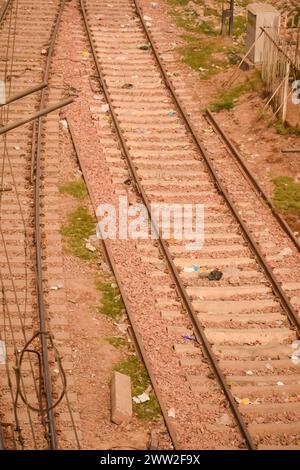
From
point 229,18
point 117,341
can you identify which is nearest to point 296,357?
point 117,341

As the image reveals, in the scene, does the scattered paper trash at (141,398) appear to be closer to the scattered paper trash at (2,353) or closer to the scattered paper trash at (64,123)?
the scattered paper trash at (2,353)

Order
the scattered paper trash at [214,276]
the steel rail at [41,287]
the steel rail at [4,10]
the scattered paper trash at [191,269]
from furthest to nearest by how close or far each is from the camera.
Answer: the steel rail at [4,10] → the scattered paper trash at [191,269] → the scattered paper trash at [214,276] → the steel rail at [41,287]

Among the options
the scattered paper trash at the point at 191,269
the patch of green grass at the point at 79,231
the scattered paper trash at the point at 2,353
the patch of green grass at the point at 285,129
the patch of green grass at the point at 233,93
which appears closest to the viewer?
the scattered paper trash at the point at 2,353

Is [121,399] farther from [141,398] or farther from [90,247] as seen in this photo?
[90,247]

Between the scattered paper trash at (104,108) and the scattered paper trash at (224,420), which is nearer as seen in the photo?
the scattered paper trash at (224,420)

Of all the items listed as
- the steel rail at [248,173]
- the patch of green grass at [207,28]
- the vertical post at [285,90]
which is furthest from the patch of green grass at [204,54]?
the vertical post at [285,90]

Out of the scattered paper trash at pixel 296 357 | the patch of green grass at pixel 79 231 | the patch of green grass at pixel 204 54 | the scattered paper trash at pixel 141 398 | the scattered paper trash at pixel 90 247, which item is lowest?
the scattered paper trash at pixel 296 357
